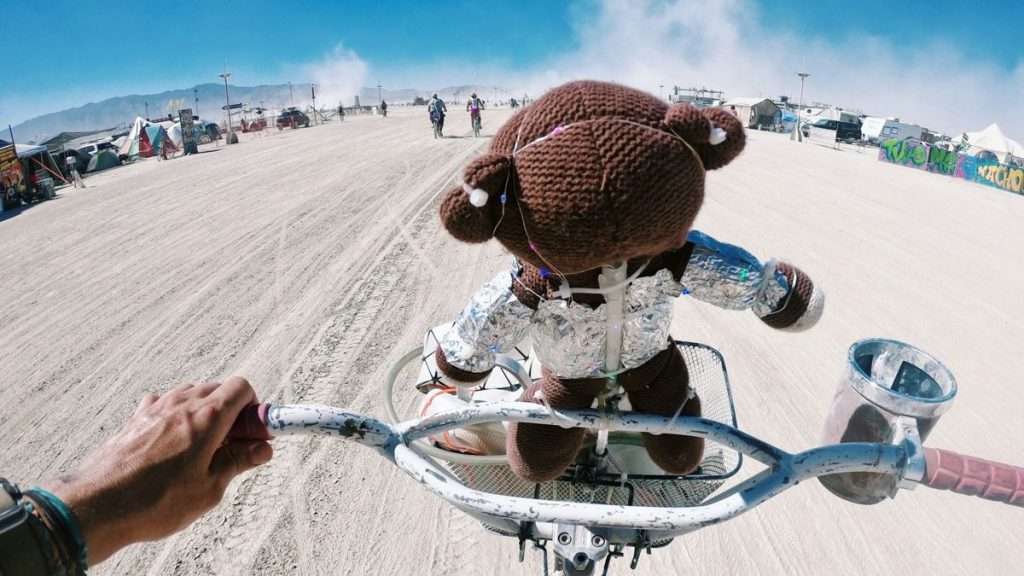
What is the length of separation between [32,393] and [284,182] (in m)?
7.86

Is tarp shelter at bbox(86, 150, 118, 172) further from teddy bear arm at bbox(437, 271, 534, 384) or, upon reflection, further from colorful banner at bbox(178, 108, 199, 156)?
teddy bear arm at bbox(437, 271, 534, 384)

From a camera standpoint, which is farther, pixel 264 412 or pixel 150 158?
pixel 150 158

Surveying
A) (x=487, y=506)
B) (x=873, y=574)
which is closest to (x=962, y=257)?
(x=873, y=574)

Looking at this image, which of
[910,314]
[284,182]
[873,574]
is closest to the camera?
[873,574]

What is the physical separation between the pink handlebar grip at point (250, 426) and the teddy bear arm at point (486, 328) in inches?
24.3

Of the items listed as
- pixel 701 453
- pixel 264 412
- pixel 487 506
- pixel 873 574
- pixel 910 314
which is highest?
pixel 264 412

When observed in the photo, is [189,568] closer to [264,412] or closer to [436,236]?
[264,412]

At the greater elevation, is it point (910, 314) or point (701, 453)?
point (701, 453)

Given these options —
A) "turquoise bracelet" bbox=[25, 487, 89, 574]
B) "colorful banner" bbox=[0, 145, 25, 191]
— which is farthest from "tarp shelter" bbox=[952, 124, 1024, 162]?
"colorful banner" bbox=[0, 145, 25, 191]

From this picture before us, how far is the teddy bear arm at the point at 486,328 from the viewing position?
1576mm

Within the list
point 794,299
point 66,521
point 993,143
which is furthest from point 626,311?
point 993,143

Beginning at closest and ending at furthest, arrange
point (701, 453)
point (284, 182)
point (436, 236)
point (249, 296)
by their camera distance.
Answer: point (701, 453) → point (249, 296) → point (436, 236) → point (284, 182)

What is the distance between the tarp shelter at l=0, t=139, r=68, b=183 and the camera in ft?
41.9

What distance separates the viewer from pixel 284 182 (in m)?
11.1
